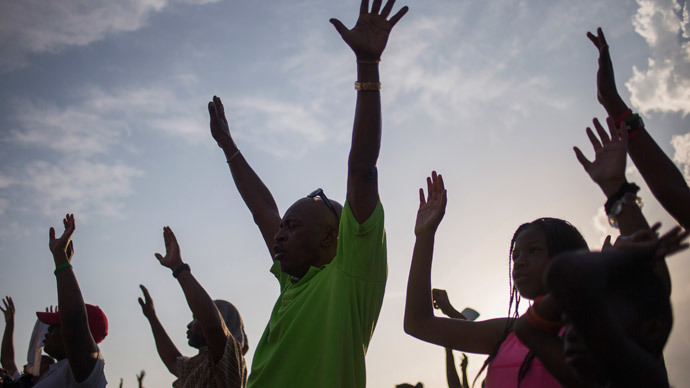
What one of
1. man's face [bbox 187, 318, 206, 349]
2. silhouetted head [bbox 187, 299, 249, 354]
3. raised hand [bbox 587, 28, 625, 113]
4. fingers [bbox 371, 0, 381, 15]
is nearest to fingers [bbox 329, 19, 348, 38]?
fingers [bbox 371, 0, 381, 15]

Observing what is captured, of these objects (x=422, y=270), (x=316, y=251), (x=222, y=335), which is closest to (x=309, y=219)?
(x=316, y=251)

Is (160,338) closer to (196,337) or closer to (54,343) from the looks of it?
(54,343)

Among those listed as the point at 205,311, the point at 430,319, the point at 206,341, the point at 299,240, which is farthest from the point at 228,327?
the point at 430,319

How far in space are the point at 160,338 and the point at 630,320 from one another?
5.65 m

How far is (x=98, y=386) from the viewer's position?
482 cm

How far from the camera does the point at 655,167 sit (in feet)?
9.39

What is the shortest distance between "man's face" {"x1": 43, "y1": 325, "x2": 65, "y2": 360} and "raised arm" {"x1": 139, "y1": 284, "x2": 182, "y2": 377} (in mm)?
1145

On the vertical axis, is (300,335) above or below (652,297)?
above

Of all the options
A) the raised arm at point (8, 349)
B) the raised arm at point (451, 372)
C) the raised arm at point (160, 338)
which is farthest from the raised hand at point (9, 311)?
the raised arm at point (451, 372)

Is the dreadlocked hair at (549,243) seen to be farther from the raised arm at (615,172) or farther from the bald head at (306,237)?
the bald head at (306,237)

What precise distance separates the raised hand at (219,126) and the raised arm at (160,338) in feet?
8.35

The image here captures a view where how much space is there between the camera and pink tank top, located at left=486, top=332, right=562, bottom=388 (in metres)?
2.48

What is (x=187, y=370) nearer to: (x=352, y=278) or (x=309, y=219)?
(x=309, y=219)

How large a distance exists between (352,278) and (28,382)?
4881mm
